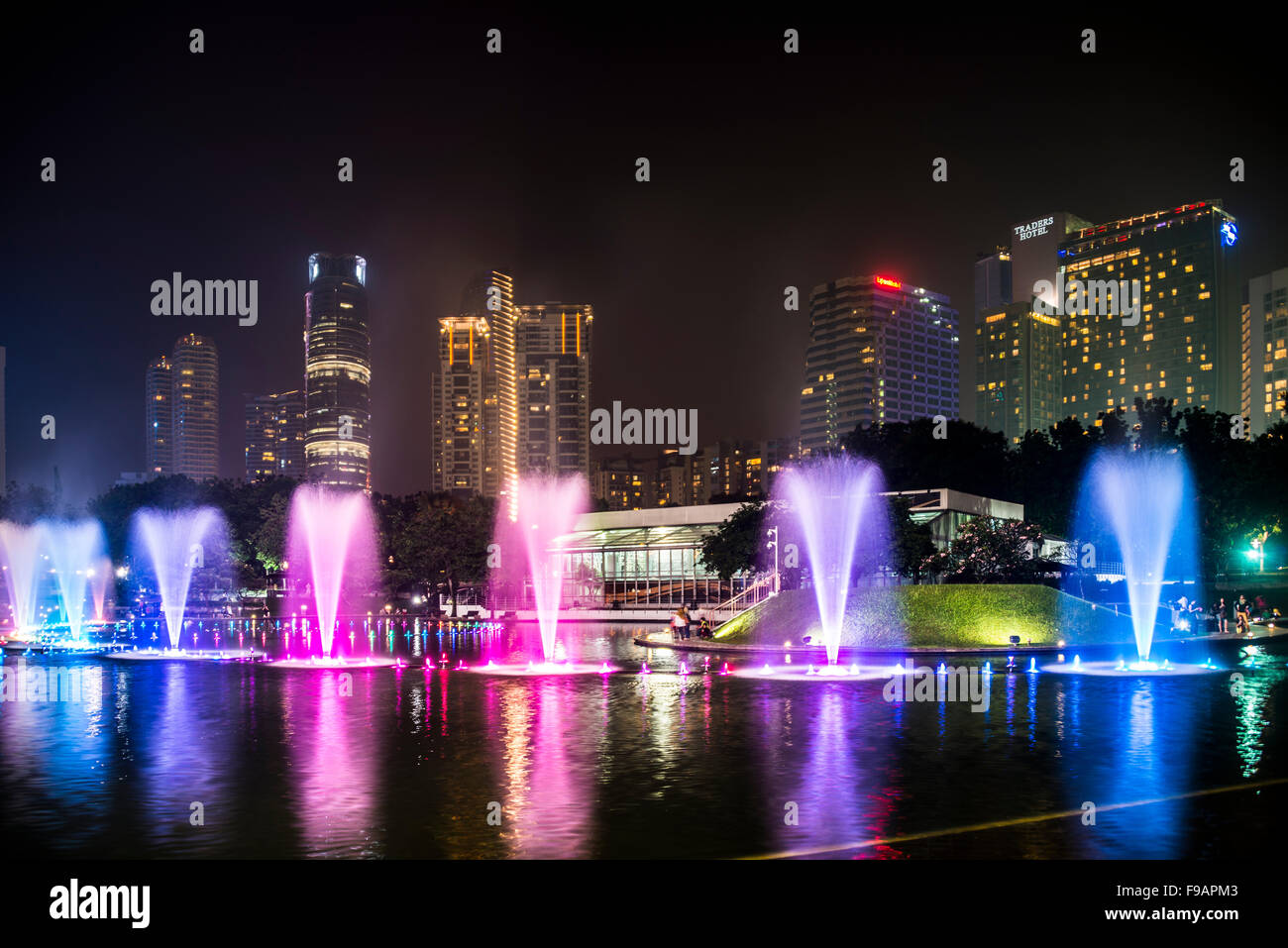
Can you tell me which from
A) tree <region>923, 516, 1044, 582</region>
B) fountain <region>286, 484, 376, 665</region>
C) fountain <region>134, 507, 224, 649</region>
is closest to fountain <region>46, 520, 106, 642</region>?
fountain <region>134, 507, 224, 649</region>

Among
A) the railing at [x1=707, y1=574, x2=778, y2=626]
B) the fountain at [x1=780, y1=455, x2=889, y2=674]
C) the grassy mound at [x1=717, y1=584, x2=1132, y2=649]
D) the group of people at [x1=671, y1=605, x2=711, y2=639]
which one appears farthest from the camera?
the railing at [x1=707, y1=574, x2=778, y2=626]

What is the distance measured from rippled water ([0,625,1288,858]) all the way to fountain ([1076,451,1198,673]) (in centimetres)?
4577

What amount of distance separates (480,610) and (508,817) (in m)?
71.1

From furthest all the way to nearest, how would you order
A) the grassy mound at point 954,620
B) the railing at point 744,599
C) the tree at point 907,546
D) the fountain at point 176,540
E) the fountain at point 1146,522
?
1. the fountain at point 176,540
2. the fountain at point 1146,522
3. the railing at point 744,599
4. the tree at point 907,546
5. the grassy mound at point 954,620

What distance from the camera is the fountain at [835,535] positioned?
4841cm

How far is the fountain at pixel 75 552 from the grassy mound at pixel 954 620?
79.7 m

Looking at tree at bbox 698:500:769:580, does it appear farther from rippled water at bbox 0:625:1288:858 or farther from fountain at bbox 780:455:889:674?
rippled water at bbox 0:625:1288:858

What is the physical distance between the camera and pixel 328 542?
118 m

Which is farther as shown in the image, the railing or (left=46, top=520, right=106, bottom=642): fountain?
(left=46, top=520, right=106, bottom=642): fountain

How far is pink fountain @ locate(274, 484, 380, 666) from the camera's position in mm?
98875

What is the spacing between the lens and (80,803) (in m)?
15.0

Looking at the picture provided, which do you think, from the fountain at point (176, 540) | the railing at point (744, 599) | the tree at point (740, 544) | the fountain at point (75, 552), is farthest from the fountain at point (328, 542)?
the tree at point (740, 544)

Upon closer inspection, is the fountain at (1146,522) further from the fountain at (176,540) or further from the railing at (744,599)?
the fountain at (176,540)

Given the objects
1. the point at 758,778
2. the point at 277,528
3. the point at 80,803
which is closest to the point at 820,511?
the point at 758,778
